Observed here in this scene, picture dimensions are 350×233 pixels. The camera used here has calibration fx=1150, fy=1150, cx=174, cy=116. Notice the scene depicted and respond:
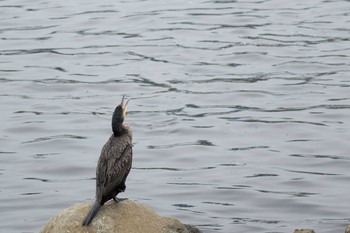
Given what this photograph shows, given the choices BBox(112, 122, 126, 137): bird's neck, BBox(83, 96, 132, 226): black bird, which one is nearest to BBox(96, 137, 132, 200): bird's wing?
BBox(83, 96, 132, 226): black bird

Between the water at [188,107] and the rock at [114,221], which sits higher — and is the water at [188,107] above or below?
below

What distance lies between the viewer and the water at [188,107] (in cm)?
1514

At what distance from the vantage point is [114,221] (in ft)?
34.5

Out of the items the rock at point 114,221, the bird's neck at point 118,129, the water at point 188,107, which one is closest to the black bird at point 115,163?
the bird's neck at point 118,129

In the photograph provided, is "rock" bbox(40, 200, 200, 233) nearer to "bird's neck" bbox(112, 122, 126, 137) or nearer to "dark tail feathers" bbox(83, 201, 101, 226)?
"dark tail feathers" bbox(83, 201, 101, 226)

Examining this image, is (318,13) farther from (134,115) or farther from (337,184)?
(337,184)

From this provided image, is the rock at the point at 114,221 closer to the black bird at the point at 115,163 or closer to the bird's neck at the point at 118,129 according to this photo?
the black bird at the point at 115,163

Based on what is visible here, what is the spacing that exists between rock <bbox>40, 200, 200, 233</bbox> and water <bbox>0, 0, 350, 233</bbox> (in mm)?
3302

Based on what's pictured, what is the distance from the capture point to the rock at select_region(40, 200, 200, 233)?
10445mm

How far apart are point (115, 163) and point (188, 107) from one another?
8416 millimetres

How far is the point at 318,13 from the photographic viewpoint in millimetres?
24719

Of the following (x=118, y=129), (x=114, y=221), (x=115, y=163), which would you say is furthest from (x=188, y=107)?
(x=114, y=221)

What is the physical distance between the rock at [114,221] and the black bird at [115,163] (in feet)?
0.43

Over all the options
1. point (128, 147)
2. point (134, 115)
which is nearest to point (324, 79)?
point (134, 115)
